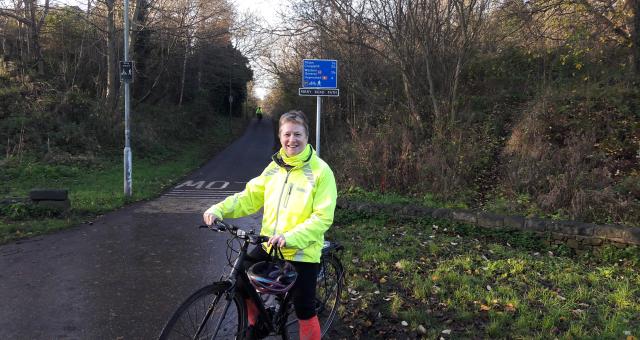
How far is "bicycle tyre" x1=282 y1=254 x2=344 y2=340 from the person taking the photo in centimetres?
392

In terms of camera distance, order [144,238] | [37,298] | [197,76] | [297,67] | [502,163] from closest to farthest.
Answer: [37,298] → [144,238] → [502,163] → [297,67] → [197,76]

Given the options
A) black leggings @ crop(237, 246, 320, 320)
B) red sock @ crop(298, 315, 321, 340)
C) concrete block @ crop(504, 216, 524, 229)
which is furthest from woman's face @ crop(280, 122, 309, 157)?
concrete block @ crop(504, 216, 524, 229)

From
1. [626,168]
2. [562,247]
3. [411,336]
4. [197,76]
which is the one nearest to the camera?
[411,336]

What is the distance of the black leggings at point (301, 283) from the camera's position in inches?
121

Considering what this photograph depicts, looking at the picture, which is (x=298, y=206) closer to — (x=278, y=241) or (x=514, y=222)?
(x=278, y=241)

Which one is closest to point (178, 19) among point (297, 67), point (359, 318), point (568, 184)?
point (297, 67)

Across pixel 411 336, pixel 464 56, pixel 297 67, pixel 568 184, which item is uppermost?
pixel 297 67

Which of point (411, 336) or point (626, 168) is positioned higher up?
point (626, 168)

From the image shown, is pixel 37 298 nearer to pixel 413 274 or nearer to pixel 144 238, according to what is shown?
pixel 144 238

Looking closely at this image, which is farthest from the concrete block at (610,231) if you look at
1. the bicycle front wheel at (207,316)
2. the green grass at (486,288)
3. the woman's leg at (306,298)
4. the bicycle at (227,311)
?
the bicycle front wheel at (207,316)

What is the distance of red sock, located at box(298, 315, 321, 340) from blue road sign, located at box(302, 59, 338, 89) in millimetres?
7568

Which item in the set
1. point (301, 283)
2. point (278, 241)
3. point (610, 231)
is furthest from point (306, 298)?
point (610, 231)

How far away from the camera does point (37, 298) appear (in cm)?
469

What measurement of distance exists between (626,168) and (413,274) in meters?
6.69
